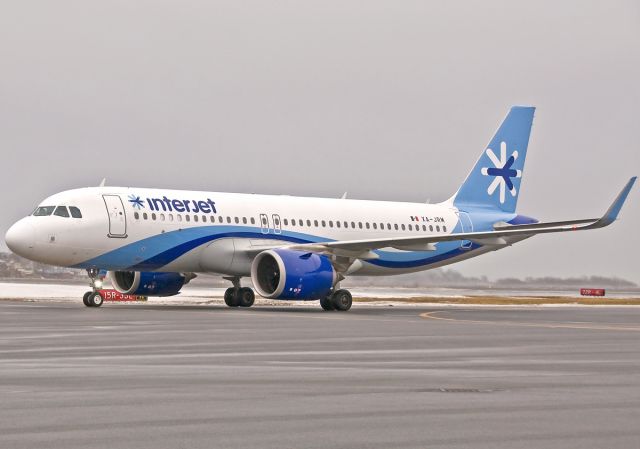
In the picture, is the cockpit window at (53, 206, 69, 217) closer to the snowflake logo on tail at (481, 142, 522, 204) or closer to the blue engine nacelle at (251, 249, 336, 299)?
the blue engine nacelle at (251, 249, 336, 299)

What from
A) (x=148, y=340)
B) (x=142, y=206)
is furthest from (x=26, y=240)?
(x=148, y=340)

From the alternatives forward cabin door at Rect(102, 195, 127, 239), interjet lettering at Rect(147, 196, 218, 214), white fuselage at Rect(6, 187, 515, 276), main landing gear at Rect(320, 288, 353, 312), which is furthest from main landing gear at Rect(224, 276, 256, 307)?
forward cabin door at Rect(102, 195, 127, 239)

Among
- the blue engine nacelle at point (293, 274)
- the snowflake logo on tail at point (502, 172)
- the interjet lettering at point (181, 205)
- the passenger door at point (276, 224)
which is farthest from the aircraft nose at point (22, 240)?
the snowflake logo on tail at point (502, 172)

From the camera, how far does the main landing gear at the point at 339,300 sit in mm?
41375

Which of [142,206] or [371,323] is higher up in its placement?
[142,206]

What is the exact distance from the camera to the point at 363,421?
10867mm

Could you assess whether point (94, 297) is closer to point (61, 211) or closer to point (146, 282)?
point (61, 211)

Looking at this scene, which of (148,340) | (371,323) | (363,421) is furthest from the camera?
(371,323)

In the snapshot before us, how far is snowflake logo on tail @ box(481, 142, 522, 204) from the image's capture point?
53500 mm

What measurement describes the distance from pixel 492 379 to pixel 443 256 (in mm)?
34895

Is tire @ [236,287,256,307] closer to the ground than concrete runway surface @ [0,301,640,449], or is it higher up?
closer to the ground

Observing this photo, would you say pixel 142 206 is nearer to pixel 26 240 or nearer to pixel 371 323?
pixel 26 240

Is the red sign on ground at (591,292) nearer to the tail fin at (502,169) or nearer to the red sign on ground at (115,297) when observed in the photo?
the tail fin at (502,169)

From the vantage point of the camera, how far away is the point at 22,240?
3888cm
